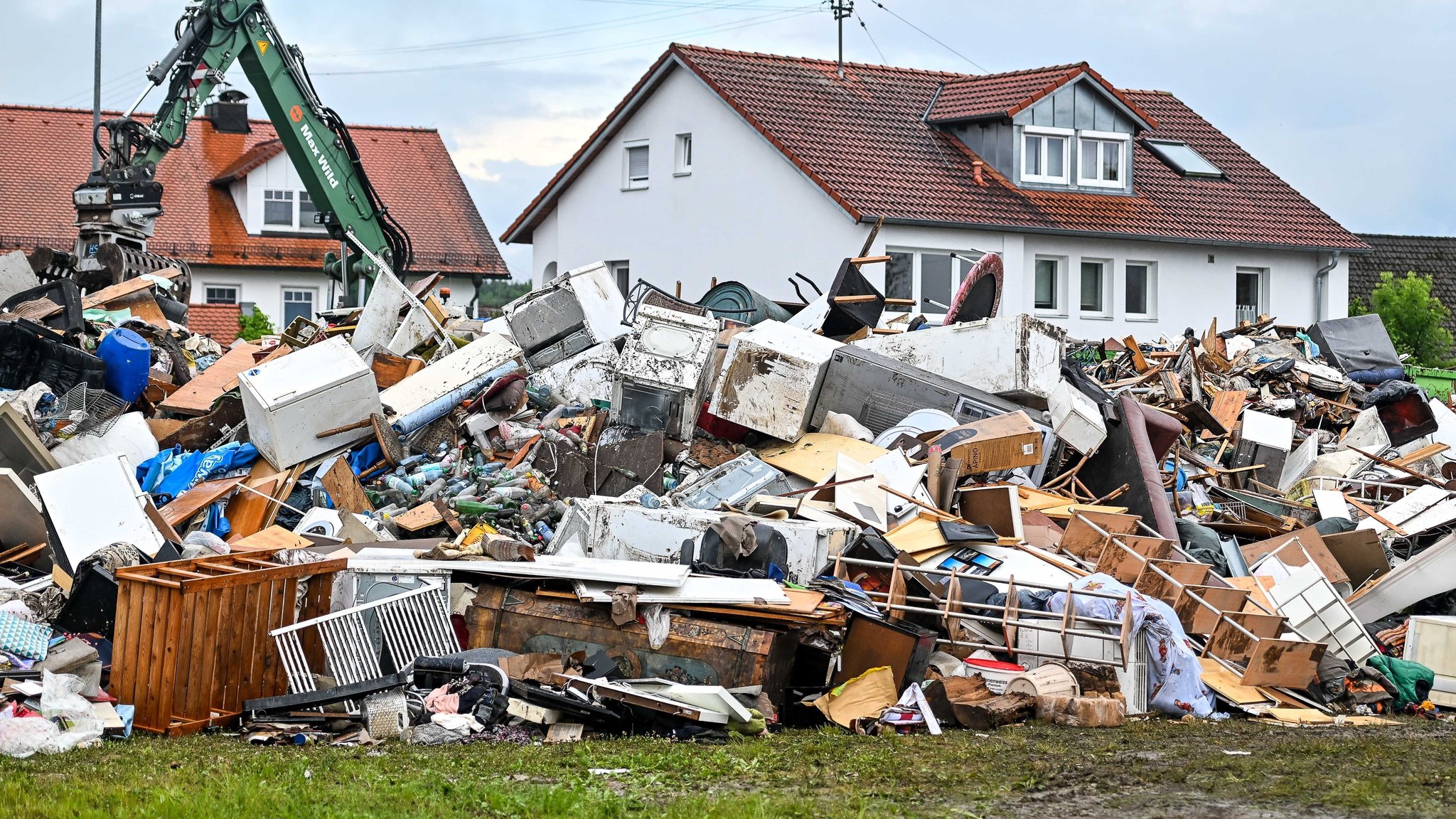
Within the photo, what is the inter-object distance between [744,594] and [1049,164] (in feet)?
59.1

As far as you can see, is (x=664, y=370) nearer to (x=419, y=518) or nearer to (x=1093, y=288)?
(x=419, y=518)

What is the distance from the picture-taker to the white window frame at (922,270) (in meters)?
21.9

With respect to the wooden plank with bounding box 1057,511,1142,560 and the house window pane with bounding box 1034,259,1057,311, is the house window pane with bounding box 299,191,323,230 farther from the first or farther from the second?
the wooden plank with bounding box 1057,511,1142,560

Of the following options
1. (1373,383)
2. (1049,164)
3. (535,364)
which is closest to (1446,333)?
(1049,164)

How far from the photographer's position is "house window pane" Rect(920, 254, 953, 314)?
22.1 metres

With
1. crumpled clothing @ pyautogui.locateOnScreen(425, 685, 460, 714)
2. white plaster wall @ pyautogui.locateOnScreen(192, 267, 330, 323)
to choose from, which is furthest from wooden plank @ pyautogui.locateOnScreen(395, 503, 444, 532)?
white plaster wall @ pyautogui.locateOnScreen(192, 267, 330, 323)

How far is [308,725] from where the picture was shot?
7.17 metres

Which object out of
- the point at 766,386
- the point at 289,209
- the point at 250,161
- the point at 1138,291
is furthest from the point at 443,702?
the point at 250,161

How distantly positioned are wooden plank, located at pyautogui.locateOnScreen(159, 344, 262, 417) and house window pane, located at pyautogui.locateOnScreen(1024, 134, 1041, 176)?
571 inches

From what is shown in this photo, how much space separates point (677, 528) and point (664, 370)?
6.93 ft

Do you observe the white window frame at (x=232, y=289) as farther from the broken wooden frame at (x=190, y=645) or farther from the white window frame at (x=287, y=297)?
the broken wooden frame at (x=190, y=645)

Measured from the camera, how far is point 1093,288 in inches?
947

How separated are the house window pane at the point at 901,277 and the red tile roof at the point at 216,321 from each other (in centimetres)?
1077

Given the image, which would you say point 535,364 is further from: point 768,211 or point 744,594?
point 768,211
